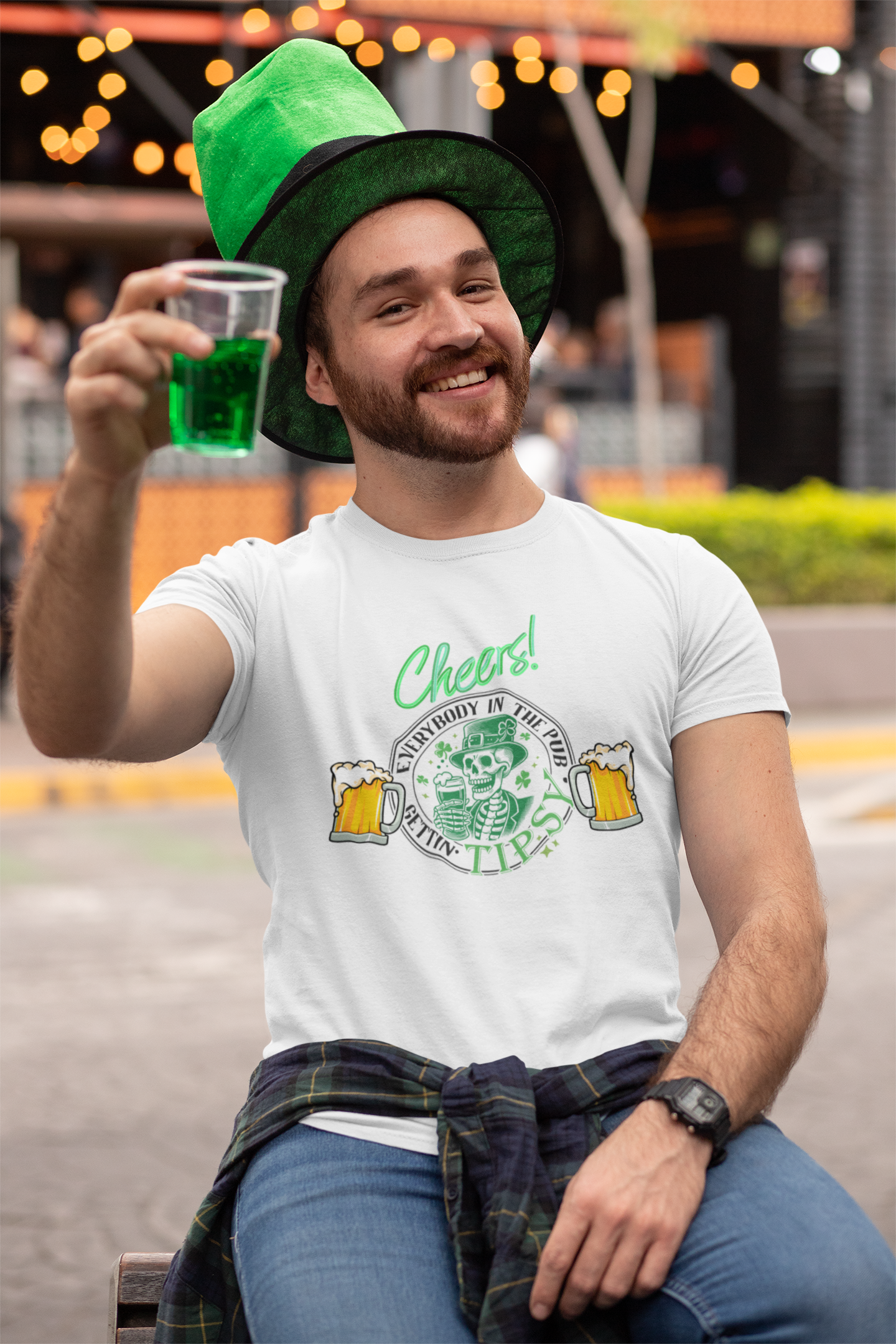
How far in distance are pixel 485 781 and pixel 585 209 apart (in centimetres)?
2233

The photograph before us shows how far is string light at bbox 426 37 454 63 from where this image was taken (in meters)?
16.1

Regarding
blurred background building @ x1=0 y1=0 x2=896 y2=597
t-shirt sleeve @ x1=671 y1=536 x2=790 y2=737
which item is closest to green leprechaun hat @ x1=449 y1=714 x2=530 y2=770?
t-shirt sleeve @ x1=671 y1=536 x2=790 y2=737

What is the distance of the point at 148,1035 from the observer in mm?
5375

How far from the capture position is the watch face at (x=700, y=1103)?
2.04 m

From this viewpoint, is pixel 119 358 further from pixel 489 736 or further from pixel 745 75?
pixel 745 75

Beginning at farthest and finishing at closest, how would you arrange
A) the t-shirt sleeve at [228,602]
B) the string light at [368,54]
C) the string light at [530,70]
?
1. the string light at [530,70]
2. the string light at [368,54]
3. the t-shirt sleeve at [228,602]

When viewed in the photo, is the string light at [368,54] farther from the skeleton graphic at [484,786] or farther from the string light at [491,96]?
the skeleton graphic at [484,786]

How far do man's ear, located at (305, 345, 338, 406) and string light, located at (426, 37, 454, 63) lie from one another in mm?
14364

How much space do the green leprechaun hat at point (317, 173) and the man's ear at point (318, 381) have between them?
0.03 meters

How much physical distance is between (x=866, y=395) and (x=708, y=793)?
A: 18.5m

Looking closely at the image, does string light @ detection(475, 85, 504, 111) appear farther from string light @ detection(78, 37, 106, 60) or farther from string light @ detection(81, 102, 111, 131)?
string light @ detection(78, 37, 106, 60)

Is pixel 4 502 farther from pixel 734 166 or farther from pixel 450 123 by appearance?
pixel 734 166

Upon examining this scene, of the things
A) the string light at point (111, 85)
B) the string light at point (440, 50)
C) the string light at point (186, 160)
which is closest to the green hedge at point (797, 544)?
the string light at point (440, 50)

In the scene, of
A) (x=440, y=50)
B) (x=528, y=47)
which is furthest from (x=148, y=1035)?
(x=528, y=47)
